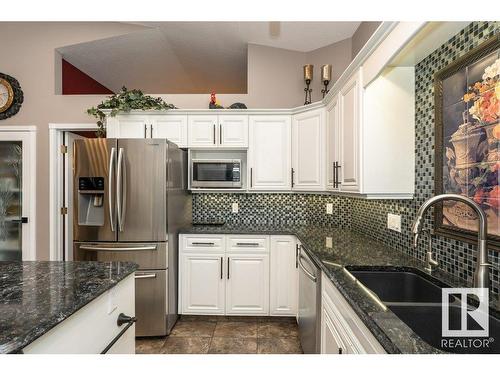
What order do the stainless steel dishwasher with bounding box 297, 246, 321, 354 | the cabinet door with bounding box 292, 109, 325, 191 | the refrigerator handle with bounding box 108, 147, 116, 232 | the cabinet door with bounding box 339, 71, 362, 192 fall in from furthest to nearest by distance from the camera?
1. the cabinet door with bounding box 292, 109, 325, 191
2. the refrigerator handle with bounding box 108, 147, 116, 232
3. the cabinet door with bounding box 339, 71, 362, 192
4. the stainless steel dishwasher with bounding box 297, 246, 321, 354

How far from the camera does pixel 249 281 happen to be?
2848mm

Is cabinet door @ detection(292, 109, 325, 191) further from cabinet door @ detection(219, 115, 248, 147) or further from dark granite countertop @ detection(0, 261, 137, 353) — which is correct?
dark granite countertop @ detection(0, 261, 137, 353)

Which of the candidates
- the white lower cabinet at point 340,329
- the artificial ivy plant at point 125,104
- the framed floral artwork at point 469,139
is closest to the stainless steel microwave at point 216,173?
the artificial ivy plant at point 125,104

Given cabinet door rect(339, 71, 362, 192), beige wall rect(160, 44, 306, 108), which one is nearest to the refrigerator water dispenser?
beige wall rect(160, 44, 306, 108)

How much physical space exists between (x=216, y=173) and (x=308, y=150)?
3.34 ft

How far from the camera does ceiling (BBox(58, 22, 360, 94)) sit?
10.0ft

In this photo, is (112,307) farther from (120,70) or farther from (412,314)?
(120,70)

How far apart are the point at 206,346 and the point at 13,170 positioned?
122 inches

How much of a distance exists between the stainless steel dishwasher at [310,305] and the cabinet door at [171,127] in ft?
5.96

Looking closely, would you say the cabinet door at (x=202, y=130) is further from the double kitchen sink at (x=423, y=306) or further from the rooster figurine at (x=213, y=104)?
the double kitchen sink at (x=423, y=306)

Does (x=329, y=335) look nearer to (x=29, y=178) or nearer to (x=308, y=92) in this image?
(x=308, y=92)

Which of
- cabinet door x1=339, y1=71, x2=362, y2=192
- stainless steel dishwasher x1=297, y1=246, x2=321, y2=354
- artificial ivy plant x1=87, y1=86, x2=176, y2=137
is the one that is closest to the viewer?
stainless steel dishwasher x1=297, y1=246, x2=321, y2=354

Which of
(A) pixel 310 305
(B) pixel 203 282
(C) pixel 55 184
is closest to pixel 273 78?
(B) pixel 203 282
